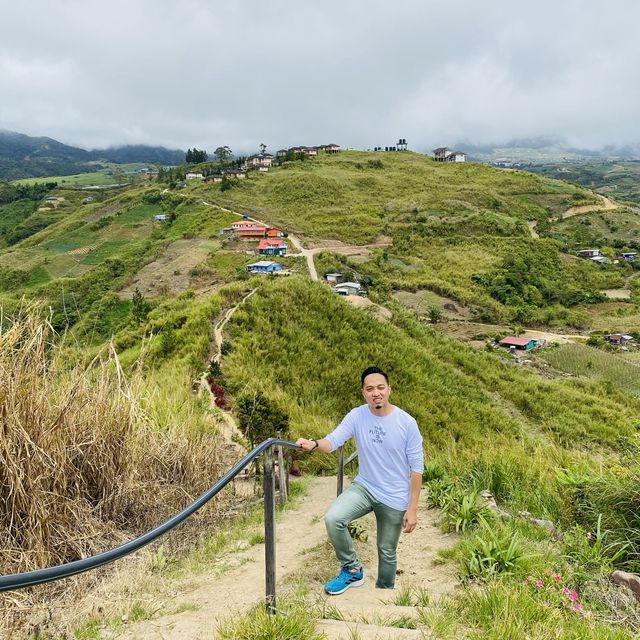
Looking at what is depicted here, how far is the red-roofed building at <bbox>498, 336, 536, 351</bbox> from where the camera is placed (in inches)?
1253

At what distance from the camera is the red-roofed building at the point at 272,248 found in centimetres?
4012

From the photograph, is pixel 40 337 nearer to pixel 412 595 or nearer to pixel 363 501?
pixel 363 501

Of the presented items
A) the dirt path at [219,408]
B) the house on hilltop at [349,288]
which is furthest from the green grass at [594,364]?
the dirt path at [219,408]

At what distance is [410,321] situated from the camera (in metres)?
20.0

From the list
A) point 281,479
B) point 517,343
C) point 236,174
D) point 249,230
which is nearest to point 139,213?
point 236,174

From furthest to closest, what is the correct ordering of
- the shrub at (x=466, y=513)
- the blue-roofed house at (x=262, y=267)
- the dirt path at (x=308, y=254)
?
the dirt path at (x=308, y=254)
the blue-roofed house at (x=262, y=267)
the shrub at (x=466, y=513)

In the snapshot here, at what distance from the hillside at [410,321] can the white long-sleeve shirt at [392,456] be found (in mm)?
724

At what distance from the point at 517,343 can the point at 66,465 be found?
106 feet

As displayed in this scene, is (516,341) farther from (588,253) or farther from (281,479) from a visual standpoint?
(281,479)

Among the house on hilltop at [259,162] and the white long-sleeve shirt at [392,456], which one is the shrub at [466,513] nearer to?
the white long-sleeve shirt at [392,456]

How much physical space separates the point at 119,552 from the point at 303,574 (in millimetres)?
2309

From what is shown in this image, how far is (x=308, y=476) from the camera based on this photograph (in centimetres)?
763

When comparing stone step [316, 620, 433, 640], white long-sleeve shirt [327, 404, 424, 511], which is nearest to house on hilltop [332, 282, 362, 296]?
white long-sleeve shirt [327, 404, 424, 511]

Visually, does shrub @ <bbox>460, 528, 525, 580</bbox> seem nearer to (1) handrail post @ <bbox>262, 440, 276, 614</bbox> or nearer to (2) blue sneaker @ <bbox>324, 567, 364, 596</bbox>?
(2) blue sneaker @ <bbox>324, 567, 364, 596</bbox>
